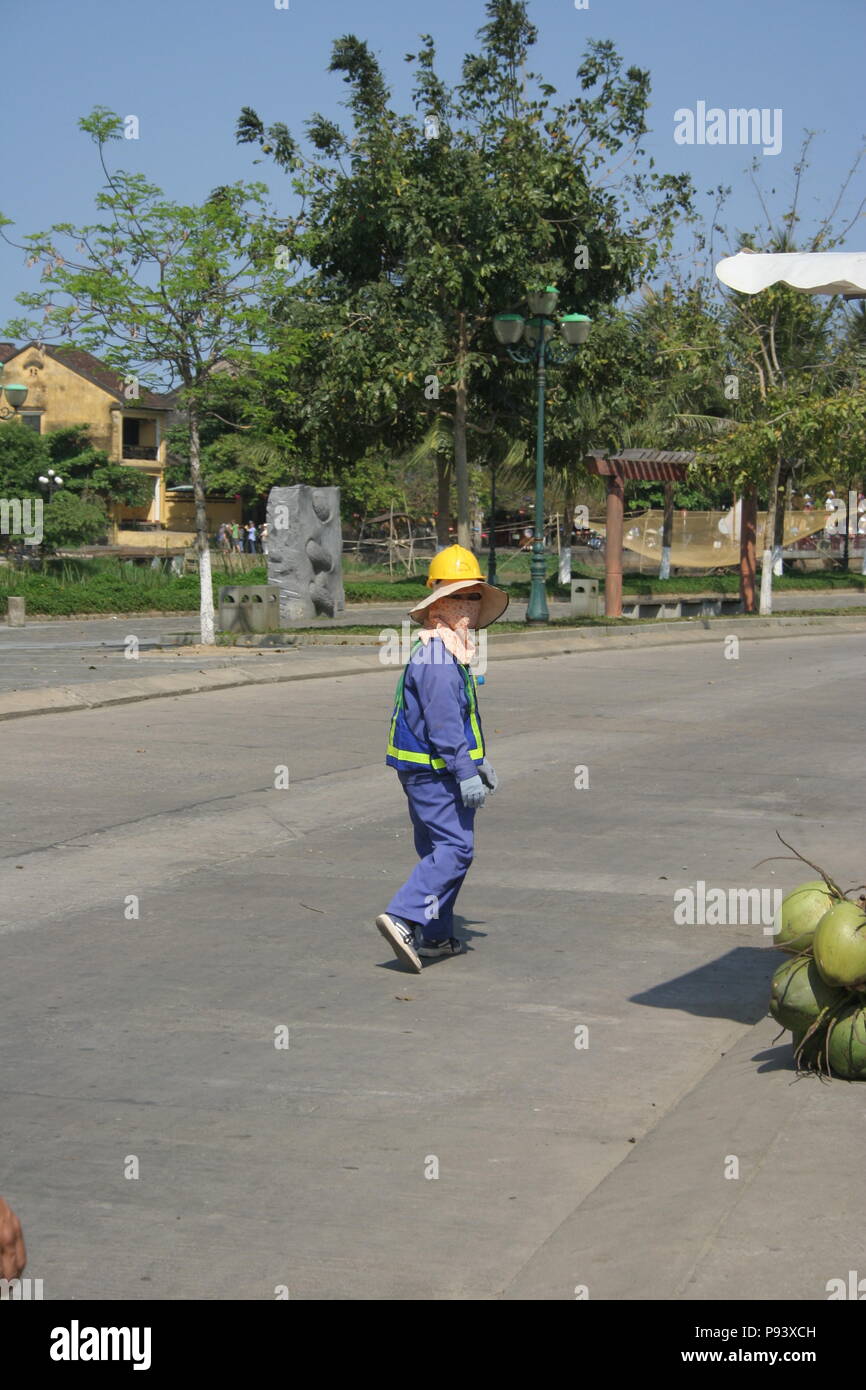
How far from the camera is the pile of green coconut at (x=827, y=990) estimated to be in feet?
16.0

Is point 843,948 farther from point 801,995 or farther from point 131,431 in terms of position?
point 131,431

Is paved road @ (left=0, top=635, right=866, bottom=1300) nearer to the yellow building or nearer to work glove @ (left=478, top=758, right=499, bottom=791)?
work glove @ (left=478, top=758, right=499, bottom=791)

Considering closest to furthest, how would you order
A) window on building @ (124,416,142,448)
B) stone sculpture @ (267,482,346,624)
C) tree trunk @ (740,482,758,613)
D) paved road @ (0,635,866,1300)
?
1. paved road @ (0,635,866,1300)
2. stone sculpture @ (267,482,346,624)
3. tree trunk @ (740,482,758,613)
4. window on building @ (124,416,142,448)

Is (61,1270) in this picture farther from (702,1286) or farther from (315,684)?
(315,684)

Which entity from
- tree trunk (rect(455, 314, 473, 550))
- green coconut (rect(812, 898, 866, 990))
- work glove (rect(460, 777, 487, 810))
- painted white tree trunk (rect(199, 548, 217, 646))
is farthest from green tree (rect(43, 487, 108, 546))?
green coconut (rect(812, 898, 866, 990))

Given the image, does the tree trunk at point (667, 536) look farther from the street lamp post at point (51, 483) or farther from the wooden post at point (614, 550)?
the street lamp post at point (51, 483)

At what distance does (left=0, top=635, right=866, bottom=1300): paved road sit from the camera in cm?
405

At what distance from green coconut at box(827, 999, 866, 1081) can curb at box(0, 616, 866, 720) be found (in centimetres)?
1152

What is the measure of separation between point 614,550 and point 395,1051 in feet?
86.0

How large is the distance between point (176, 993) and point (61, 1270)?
2530 millimetres

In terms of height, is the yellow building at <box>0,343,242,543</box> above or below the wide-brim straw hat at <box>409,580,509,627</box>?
above

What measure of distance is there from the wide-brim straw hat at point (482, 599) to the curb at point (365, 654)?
29.2ft

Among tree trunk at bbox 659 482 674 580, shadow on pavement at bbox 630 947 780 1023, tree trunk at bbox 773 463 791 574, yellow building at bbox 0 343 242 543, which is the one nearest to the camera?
shadow on pavement at bbox 630 947 780 1023
